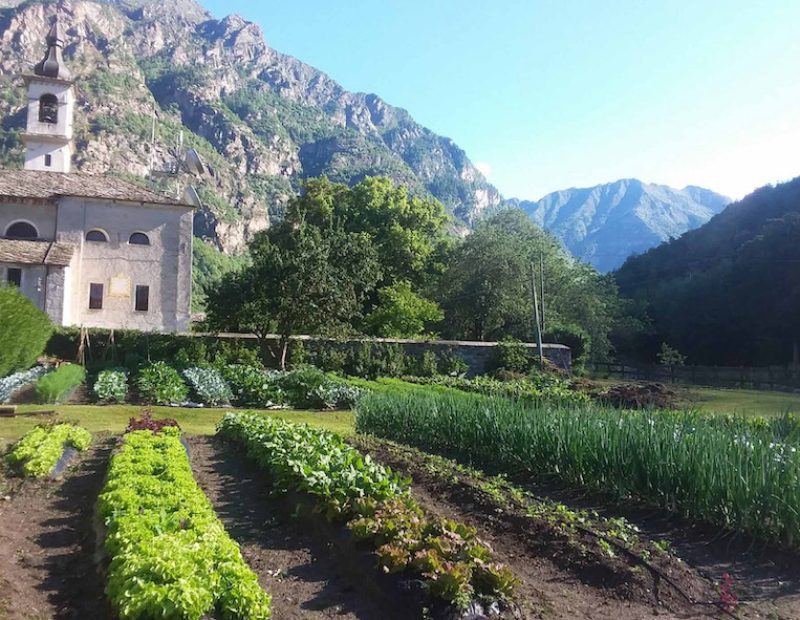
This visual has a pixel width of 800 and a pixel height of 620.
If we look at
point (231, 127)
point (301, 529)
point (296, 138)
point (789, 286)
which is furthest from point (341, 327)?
point (296, 138)

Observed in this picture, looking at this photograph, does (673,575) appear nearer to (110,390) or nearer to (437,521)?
(437,521)

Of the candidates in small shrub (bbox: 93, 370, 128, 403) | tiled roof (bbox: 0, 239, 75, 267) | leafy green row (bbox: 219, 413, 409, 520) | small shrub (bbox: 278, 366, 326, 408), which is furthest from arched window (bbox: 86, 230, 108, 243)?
leafy green row (bbox: 219, 413, 409, 520)

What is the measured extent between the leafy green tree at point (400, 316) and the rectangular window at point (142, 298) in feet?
36.4

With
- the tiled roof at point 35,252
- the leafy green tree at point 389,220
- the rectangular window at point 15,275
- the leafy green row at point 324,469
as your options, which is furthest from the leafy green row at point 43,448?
the leafy green tree at point 389,220

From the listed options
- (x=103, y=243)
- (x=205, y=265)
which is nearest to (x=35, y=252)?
(x=103, y=243)

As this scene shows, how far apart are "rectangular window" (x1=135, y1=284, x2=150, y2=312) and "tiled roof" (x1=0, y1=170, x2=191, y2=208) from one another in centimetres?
431

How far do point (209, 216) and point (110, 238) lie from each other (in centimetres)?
8279

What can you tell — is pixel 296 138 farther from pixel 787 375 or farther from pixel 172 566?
pixel 172 566

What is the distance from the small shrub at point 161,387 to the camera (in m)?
18.3

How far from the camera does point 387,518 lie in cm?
532

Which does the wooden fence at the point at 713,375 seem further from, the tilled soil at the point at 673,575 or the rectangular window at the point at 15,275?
the rectangular window at the point at 15,275

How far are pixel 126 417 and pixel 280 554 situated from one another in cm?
1088

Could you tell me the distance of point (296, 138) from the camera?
168m

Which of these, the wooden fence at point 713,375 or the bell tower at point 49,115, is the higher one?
the bell tower at point 49,115
